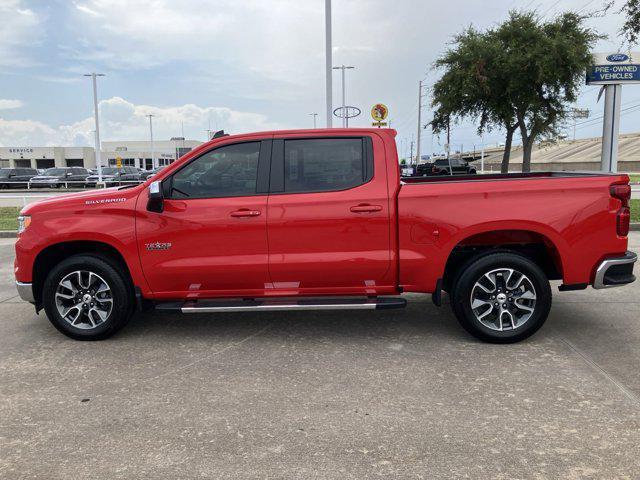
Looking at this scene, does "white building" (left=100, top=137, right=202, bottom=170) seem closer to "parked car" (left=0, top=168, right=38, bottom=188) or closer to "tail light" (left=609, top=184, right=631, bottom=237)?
"parked car" (left=0, top=168, right=38, bottom=188)

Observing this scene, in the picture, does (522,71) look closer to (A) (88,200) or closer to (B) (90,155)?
(A) (88,200)

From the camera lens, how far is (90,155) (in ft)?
328

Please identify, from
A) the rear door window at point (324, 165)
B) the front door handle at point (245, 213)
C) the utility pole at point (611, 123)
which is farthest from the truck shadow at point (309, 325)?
the utility pole at point (611, 123)

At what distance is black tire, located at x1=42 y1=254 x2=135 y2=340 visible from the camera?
5113 millimetres

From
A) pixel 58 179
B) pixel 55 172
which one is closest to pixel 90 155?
pixel 55 172

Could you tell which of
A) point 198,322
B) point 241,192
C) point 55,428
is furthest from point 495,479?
point 198,322

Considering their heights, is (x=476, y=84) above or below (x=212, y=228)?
above

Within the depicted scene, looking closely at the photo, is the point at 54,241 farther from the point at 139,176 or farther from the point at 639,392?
the point at 139,176

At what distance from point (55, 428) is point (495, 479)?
2750mm

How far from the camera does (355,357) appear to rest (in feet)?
15.5

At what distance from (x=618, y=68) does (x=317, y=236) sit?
1380 centimetres

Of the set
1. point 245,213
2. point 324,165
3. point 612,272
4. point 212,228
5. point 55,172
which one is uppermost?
point 55,172

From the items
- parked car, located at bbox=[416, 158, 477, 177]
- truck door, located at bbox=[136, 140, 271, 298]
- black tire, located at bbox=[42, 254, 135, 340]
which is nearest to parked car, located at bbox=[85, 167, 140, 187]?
parked car, located at bbox=[416, 158, 477, 177]

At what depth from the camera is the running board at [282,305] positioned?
4867 mm
